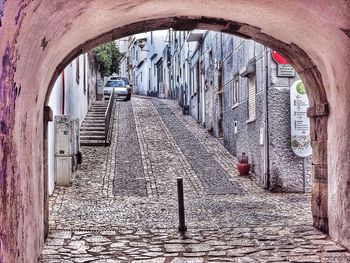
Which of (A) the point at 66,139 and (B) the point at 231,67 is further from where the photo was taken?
(B) the point at 231,67

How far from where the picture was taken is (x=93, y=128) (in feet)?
63.9

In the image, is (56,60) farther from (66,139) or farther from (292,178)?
(292,178)

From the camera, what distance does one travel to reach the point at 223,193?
38.9ft

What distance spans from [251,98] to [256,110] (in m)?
0.97

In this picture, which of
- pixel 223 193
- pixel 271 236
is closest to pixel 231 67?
pixel 223 193

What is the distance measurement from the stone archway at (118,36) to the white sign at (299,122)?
415cm

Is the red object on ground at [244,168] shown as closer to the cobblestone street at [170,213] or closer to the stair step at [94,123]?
the cobblestone street at [170,213]

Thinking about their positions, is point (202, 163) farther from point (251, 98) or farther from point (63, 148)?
point (63, 148)

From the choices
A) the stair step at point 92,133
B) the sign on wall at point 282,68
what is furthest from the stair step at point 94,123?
the sign on wall at point 282,68

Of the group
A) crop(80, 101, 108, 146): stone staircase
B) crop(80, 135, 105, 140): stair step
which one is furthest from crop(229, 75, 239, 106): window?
crop(80, 135, 105, 140): stair step

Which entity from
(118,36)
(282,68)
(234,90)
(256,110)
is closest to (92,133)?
(234,90)

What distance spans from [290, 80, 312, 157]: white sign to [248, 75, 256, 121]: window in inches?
67.9

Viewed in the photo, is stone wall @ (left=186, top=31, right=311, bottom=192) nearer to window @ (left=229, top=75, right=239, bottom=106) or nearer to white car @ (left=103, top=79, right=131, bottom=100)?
window @ (left=229, top=75, right=239, bottom=106)

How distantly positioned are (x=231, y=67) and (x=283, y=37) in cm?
925
